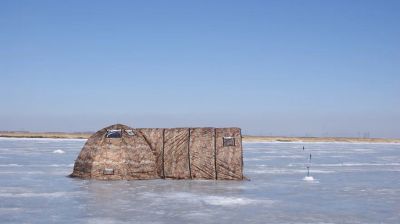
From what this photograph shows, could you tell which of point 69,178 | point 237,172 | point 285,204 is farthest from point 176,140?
point 285,204

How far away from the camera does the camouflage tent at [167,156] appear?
21.3 metres

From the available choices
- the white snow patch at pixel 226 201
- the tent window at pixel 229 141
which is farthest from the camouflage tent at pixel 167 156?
the white snow patch at pixel 226 201

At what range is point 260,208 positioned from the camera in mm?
13898

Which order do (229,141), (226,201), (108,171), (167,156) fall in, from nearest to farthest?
(226,201) < (108,171) < (229,141) < (167,156)

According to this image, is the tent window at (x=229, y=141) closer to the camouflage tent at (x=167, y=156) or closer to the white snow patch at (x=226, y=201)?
the camouflage tent at (x=167, y=156)

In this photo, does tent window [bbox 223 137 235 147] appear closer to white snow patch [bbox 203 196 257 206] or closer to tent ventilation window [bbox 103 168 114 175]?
tent ventilation window [bbox 103 168 114 175]

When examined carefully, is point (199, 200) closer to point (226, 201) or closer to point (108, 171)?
point (226, 201)

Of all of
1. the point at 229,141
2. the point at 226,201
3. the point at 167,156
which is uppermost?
the point at 229,141

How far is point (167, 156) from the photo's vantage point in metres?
22.0

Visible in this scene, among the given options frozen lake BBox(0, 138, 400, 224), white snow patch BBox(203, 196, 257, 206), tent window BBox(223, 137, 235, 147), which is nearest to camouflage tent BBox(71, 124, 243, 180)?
tent window BBox(223, 137, 235, 147)

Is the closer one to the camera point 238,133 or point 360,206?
point 360,206

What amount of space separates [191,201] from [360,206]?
4.59 metres

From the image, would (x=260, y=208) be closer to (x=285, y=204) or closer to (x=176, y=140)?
(x=285, y=204)

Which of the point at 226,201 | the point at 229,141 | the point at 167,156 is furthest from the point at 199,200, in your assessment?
the point at 167,156
